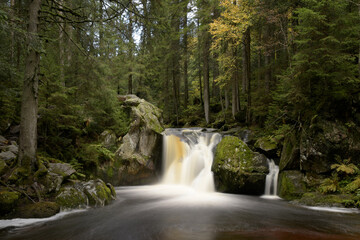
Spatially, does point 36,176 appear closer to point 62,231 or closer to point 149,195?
point 62,231

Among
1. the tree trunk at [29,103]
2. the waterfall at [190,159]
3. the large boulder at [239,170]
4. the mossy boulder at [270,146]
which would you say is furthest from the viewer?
the waterfall at [190,159]

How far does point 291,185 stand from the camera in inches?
317

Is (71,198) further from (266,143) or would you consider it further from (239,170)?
(266,143)

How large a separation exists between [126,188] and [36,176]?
16.5ft

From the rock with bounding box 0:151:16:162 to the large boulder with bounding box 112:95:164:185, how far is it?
4.70m

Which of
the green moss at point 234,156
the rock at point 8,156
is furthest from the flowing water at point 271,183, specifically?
the rock at point 8,156

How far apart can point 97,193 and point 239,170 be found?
5692 mm

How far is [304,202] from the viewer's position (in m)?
7.14

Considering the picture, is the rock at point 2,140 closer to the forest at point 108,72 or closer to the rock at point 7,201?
the forest at point 108,72

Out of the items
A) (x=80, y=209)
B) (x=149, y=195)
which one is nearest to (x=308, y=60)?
(x=149, y=195)

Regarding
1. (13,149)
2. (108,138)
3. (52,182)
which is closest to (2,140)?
(13,149)

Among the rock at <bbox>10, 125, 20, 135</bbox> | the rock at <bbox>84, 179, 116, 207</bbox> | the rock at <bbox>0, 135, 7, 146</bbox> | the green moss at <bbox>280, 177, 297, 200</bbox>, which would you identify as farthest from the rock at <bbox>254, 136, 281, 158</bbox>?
the rock at <bbox>10, 125, 20, 135</bbox>

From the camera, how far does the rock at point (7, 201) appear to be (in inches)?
194

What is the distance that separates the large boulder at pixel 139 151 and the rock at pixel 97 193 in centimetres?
321
